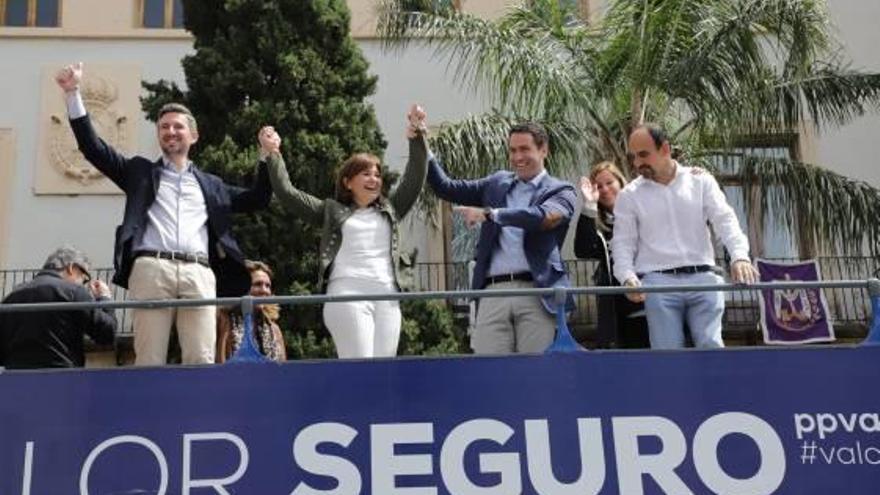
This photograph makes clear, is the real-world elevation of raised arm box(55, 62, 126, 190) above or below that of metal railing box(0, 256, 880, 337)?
above

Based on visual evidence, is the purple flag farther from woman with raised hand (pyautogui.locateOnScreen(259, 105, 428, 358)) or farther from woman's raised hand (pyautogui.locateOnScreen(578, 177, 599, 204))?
woman with raised hand (pyautogui.locateOnScreen(259, 105, 428, 358))

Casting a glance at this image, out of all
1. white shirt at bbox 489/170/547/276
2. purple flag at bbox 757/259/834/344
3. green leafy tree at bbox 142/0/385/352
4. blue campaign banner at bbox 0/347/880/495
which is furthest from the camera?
purple flag at bbox 757/259/834/344

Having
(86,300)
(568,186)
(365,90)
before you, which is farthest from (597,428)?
(365,90)

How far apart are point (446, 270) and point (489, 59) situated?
135 inches

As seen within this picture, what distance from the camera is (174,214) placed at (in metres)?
5.03

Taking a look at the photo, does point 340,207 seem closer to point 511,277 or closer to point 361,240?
point 361,240

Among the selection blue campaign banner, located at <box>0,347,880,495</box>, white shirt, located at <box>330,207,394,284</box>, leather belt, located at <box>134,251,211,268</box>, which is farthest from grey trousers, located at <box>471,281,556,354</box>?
leather belt, located at <box>134,251,211,268</box>

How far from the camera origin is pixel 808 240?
1075 centimetres

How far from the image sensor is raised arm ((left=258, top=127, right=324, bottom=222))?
5188 mm

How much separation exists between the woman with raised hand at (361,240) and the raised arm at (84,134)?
0.73 meters

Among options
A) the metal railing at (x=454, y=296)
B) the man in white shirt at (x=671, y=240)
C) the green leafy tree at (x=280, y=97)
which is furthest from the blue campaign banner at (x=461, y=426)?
the green leafy tree at (x=280, y=97)

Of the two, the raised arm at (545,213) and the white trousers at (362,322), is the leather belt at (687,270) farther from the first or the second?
the white trousers at (362,322)

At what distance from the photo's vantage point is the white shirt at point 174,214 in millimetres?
4957

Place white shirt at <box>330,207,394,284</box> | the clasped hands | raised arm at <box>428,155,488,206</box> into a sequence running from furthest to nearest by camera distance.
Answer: raised arm at <box>428,155,488,206</box> < white shirt at <box>330,207,394,284</box> < the clasped hands
